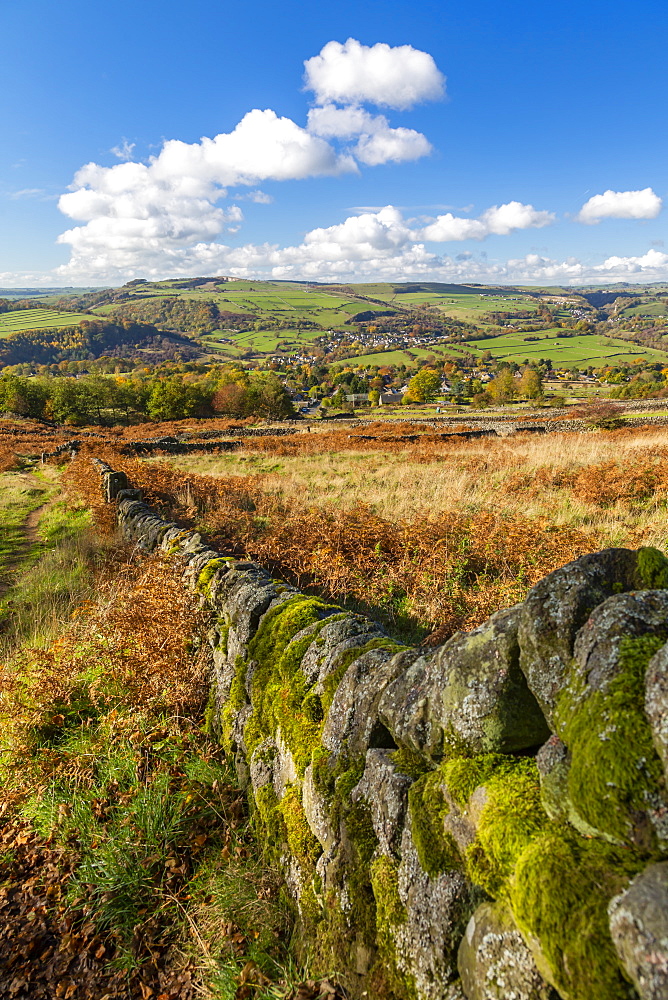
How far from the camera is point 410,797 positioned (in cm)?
236

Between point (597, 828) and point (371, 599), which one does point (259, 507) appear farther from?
point (597, 828)

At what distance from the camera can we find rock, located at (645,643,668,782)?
140cm

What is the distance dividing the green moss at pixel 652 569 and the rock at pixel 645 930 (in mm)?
1064

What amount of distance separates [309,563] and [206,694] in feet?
9.68

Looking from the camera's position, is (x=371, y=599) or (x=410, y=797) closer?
(x=410, y=797)

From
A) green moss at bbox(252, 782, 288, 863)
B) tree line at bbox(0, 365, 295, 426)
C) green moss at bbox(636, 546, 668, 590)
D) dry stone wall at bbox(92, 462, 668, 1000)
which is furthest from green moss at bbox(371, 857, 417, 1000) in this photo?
tree line at bbox(0, 365, 295, 426)

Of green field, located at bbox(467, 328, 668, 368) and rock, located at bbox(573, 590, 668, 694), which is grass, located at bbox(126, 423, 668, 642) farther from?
green field, located at bbox(467, 328, 668, 368)

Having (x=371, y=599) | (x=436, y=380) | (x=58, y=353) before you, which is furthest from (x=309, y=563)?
(x=58, y=353)

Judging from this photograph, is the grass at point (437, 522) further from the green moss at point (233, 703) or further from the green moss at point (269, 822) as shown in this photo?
the green moss at point (269, 822)

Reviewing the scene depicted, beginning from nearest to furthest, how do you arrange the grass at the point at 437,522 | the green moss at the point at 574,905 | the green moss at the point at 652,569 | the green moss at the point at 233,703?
1. the green moss at the point at 574,905
2. the green moss at the point at 652,569
3. the green moss at the point at 233,703
4. the grass at the point at 437,522

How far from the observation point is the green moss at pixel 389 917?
2.14 metres

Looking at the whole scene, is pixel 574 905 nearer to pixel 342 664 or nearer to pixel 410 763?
pixel 410 763

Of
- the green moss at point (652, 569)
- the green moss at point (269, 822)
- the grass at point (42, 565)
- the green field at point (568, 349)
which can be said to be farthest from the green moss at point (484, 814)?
the green field at point (568, 349)

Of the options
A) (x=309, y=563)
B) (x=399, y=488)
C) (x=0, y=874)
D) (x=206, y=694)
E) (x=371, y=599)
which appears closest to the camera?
(x=0, y=874)
